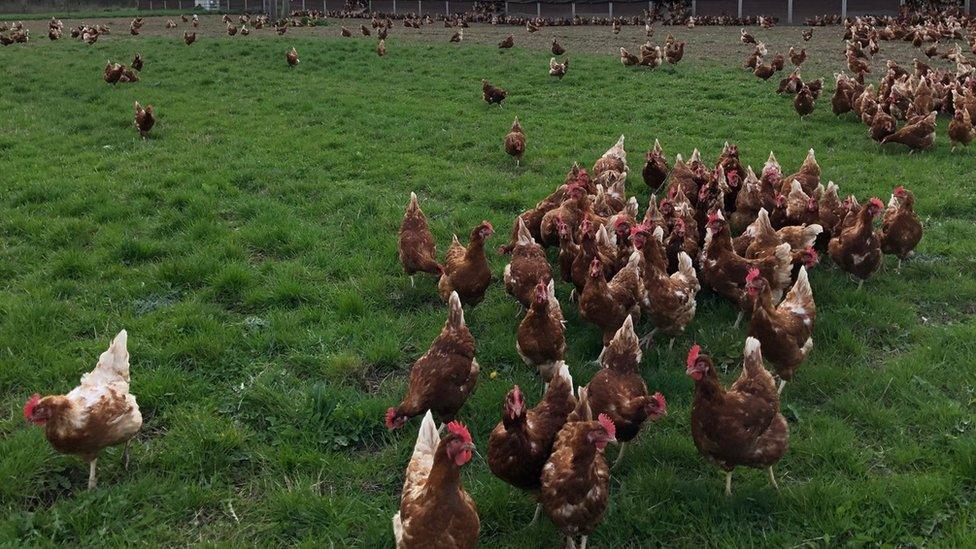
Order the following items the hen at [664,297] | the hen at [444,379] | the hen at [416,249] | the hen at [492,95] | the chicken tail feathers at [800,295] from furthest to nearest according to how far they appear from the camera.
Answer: the hen at [492,95], the hen at [416,249], the hen at [664,297], the chicken tail feathers at [800,295], the hen at [444,379]

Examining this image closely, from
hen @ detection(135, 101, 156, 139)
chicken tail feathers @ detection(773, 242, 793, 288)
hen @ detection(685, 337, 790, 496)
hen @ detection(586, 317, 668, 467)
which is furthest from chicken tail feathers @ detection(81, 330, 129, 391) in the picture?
hen @ detection(135, 101, 156, 139)

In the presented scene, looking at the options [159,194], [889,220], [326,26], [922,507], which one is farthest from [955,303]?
[326,26]

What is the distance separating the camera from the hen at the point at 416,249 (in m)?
6.31

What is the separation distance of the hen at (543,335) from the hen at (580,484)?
127cm

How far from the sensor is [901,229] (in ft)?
21.5

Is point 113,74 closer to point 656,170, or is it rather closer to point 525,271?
point 656,170

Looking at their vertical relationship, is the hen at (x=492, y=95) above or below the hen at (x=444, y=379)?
above

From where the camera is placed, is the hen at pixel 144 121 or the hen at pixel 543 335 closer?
the hen at pixel 543 335

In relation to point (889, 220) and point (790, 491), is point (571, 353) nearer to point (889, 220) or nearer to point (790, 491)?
point (790, 491)

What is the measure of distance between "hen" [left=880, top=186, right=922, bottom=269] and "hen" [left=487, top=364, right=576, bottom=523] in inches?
181

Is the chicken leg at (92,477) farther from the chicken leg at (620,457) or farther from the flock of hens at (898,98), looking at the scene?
the flock of hens at (898,98)

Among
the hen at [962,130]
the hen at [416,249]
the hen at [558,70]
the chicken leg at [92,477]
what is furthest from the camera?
the hen at [558,70]

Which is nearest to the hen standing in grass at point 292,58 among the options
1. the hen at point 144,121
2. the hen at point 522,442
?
the hen at point 144,121

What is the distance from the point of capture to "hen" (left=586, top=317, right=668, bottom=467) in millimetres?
3881
